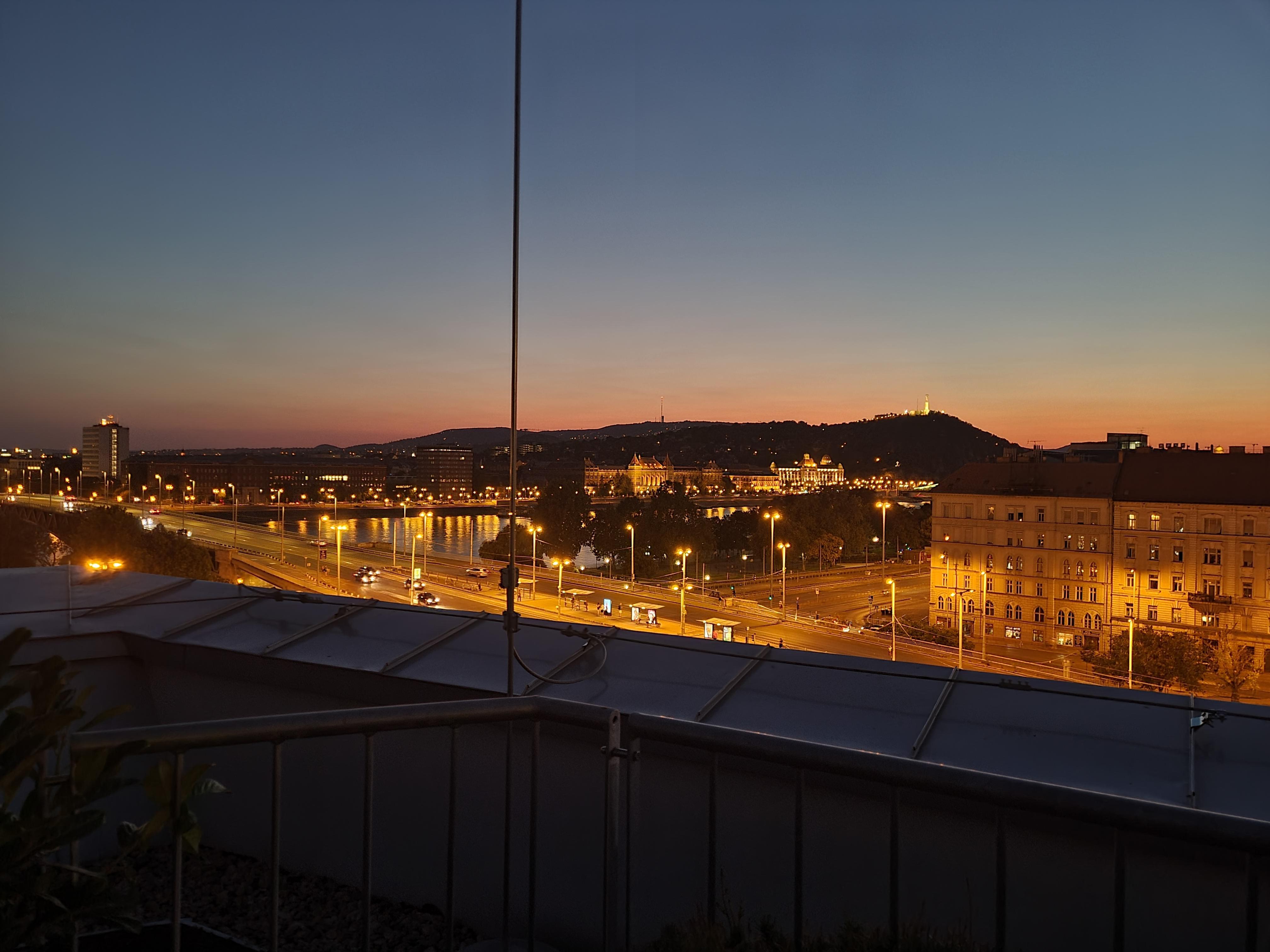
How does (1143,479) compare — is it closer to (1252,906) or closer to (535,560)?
(535,560)

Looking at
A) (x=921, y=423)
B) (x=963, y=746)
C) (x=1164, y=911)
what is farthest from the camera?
(x=921, y=423)

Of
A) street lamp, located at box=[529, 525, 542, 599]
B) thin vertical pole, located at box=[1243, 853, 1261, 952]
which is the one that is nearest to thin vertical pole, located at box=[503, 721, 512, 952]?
thin vertical pole, located at box=[1243, 853, 1261, 952]

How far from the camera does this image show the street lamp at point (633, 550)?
99.6ft

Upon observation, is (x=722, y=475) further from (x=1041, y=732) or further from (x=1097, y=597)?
(x=1041, y=732)

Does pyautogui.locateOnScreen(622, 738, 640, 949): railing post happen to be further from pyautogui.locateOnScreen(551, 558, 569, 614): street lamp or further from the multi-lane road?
pyautogui.locateOnScreen(551, 558, 569, 614): street lamp

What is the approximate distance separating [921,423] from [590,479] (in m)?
41.0

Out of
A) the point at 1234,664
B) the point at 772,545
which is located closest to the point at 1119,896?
the point at 1234,664

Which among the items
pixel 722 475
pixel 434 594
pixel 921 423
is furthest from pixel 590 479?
pixel 434 594

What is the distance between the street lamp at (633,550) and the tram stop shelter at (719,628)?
1028 cm

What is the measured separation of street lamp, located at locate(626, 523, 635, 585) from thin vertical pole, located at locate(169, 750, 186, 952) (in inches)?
Answer: 1096

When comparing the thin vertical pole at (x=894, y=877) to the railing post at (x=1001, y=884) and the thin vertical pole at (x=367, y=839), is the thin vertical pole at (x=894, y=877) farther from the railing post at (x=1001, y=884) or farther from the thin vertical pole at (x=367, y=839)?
the thin vertical pole at (x=367, y=839)

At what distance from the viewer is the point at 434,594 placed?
21656 mm

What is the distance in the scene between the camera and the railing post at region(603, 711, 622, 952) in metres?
1.23

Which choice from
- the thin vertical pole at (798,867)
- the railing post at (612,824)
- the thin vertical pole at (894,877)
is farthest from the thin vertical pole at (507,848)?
the thin vertical pole at (894,877)
